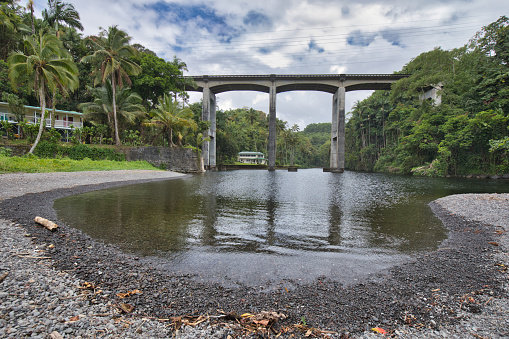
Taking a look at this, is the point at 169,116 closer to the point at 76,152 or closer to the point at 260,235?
the point at 76,152

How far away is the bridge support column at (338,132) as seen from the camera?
4362 cm

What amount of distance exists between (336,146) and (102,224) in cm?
4601

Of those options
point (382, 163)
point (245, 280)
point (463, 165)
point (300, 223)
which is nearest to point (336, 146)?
point (382, 163)

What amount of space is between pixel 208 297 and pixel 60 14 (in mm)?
41890

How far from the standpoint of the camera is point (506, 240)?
15.9ft

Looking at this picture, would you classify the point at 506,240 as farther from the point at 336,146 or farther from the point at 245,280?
the point at 336,146

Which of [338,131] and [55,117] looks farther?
[338,131]

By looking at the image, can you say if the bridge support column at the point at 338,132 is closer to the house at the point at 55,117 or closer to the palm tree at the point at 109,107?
the palm tree at the point at 109,107

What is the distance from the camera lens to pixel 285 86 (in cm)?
4547

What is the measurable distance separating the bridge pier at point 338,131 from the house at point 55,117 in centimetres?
4084

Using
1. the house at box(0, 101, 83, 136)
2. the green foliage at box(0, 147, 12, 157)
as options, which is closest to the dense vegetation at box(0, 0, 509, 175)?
the house at box(0, 101, 83, 136)

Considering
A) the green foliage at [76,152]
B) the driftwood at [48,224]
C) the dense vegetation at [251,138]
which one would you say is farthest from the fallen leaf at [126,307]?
the dense vegetation at [251,138]

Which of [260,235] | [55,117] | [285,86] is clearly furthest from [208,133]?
[260,235]

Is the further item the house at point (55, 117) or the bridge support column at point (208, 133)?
the bridge support column at point (208, 133)
